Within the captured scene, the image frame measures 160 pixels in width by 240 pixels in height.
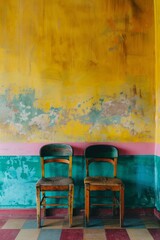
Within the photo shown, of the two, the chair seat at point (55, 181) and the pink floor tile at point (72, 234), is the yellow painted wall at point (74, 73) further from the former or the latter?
the pink floor tile at point (72, 234)

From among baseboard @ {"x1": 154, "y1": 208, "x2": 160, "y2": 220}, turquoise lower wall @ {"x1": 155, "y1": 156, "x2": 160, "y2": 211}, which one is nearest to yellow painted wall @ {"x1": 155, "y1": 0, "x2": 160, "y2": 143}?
turquoise lower wall @ {"x1": 155, "y1": 156, "x2": 160, "y2": 211}

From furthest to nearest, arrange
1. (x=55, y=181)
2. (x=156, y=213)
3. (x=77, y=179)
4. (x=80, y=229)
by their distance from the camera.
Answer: (x=77, y=179) → (x=156, y=213) → (x=55, y=181) → (x=80, y=229)

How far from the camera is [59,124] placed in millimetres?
3736

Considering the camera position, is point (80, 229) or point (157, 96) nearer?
point (80, 229)

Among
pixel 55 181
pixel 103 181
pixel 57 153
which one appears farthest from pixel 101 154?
pixel 55 181

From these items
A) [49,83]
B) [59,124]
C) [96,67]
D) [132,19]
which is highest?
[132,19]

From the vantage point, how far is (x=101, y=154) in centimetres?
367

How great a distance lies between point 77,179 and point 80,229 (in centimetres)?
73

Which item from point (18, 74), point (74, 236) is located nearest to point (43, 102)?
point (18, 74)

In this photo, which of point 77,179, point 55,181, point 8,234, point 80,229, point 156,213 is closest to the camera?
point 8,234

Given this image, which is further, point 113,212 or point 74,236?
point 113,212

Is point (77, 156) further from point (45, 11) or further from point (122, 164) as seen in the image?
point (45, 11)

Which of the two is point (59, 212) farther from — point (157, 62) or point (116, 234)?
point (157, 62)

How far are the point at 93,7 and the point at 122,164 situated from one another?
7.74 feet
